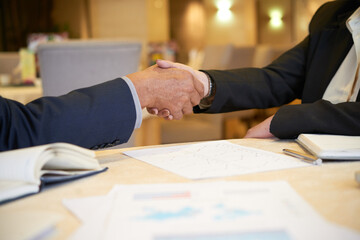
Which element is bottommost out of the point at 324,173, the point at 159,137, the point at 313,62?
the point at 159,137

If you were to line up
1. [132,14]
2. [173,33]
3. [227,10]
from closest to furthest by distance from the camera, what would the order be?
[132,14]
[227,10]
[173,33]

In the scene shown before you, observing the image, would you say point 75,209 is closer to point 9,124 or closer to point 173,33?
point 9,124

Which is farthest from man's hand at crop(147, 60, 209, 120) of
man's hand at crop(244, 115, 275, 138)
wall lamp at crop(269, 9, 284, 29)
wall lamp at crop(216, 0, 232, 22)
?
wall lamp at crop(216, 0, 232, 22)

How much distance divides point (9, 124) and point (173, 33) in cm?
1067

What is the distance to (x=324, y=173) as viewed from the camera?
0.63m

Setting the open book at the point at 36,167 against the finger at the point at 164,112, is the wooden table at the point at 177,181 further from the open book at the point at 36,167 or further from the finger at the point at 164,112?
the finger at the point at 164,112

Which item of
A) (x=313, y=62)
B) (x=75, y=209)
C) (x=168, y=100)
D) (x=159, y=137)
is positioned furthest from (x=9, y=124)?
(x=159, y=137)

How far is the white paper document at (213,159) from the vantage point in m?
0.66

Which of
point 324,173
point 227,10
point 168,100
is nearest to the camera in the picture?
point 324,173

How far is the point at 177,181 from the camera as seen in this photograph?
60cm

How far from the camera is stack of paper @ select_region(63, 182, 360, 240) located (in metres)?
0.41

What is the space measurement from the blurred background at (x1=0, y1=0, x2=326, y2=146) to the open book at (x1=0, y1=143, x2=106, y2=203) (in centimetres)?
119

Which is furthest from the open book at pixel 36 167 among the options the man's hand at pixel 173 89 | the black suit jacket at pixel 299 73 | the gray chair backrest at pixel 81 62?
the gray chair backrest at pixel 81 62

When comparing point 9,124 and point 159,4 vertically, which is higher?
point 159,4
